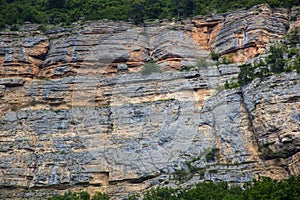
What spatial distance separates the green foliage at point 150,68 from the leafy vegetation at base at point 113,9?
22.3 ft

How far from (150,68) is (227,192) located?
16.8 meters

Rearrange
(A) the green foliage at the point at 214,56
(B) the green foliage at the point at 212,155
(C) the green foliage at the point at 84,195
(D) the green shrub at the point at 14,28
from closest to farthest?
1. (C) the green foliage at the point at 84,195
2. (B) the green foliage at the point at 212,155
3. (A) the green foliage at the point at 214,56
4. (D) the green shrub at the point at 14,28

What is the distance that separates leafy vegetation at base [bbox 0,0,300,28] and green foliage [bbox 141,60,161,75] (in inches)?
268

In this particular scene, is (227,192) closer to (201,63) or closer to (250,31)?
(201,63)

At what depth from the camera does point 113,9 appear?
2488 inches

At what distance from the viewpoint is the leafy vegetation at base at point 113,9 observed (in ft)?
Result: 195

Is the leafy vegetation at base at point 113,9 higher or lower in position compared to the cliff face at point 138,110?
higher

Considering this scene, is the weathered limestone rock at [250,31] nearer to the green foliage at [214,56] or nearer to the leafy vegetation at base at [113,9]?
the green foliage at [214,56]

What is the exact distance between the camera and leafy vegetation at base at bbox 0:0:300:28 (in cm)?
5934

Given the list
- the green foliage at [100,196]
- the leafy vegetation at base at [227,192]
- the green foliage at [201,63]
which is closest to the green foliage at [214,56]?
the green foliage at [201,63]

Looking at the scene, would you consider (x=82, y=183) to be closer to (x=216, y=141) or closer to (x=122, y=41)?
(x=216, y=141)

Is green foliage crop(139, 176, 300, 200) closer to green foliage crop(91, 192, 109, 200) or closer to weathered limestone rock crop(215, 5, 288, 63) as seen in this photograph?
green foliage crop(91, 192, 109, 200)

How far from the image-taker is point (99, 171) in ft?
154

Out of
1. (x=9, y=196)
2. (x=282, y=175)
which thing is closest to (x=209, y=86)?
(x=282, y=175)
